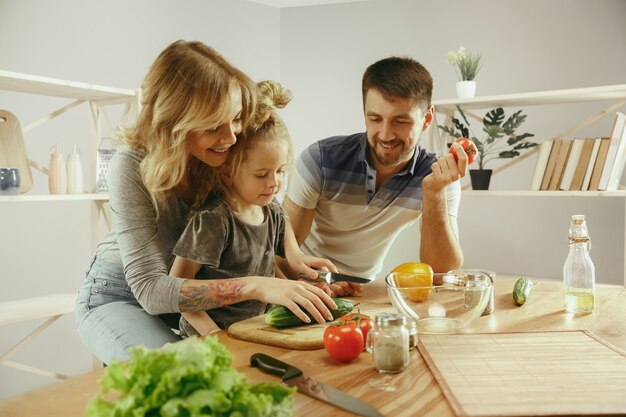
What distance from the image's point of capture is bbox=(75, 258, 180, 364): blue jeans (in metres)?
1.72

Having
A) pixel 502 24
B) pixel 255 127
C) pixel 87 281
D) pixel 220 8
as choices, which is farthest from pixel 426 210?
pixel 220 8

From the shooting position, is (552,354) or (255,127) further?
(255,127)

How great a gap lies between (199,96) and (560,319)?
3.60ft

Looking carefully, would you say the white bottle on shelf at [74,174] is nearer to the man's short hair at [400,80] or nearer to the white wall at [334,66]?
the white wall at [334,66]

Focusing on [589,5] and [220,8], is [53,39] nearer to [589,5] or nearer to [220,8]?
[220,8]

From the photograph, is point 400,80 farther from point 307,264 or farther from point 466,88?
point 466,88

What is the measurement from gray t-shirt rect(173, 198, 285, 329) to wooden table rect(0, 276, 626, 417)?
1.00ft

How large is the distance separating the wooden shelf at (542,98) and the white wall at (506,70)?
15.9 inches

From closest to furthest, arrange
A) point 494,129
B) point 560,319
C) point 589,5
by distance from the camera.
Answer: point 560,319 < point 494,129 < point 589,5

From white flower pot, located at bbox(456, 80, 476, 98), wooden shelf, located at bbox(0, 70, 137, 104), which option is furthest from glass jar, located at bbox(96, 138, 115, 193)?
white flower pot, located at bbox(456, 80, 476, 98)

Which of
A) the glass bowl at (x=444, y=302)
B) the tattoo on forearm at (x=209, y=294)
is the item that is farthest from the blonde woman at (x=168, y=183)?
the glass bowl at (x=444, y=302)

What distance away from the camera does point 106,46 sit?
3.98 m

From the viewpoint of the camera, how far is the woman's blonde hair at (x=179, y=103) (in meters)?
1.64

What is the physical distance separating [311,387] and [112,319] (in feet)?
3.17
